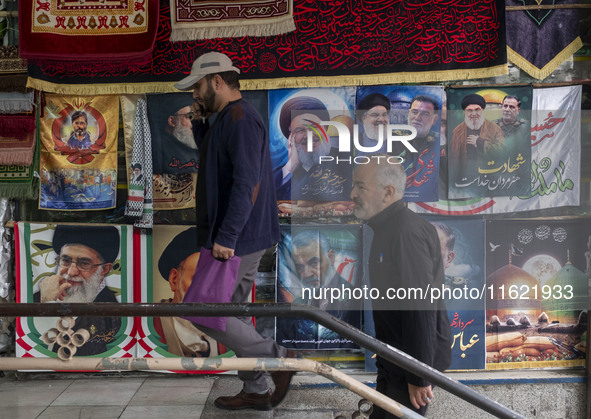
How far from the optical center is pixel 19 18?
4.32 metres

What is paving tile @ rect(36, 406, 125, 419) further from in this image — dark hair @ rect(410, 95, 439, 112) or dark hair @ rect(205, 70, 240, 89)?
dark hair @ rect(410, 95, 439, 112)

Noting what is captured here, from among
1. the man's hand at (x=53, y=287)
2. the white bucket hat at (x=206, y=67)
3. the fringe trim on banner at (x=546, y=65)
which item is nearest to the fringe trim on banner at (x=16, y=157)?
the man's hand at (x=53, y=287)

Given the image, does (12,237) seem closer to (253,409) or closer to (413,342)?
(253,409)

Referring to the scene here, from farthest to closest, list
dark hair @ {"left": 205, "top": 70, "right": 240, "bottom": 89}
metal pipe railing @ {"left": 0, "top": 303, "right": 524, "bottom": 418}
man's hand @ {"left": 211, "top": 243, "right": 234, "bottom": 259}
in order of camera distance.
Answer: dark hair @ {"left": 205, "top": 70, "right": 240, "bottom": 89} → man's hand @ {"left": 211, "top": 243, "right": 234, "bottom": 259} → metal pipe railing @ {"left": 0, "top": 303, "right": 524, "bottom": 418}

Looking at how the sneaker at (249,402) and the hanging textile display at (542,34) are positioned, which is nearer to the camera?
the sneaker at (249,402)

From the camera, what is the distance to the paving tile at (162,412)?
370cm

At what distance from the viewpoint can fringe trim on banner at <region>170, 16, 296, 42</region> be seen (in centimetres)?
436

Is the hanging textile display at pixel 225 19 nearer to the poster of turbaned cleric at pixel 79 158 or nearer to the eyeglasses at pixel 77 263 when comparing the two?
the poster of turbaned cleric at pixel 79 158

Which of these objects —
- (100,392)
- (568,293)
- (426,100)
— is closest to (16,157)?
(100,392)

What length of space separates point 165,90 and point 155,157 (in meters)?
0.49

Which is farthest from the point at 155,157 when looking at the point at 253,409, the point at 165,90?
the point at 253,409

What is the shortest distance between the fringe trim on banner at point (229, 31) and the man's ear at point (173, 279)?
1668 mm

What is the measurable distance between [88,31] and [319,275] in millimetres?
2406

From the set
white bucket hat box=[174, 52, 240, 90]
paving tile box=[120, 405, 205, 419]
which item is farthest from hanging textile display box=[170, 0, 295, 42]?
paving tile box=[120, 405, 205, 419]
